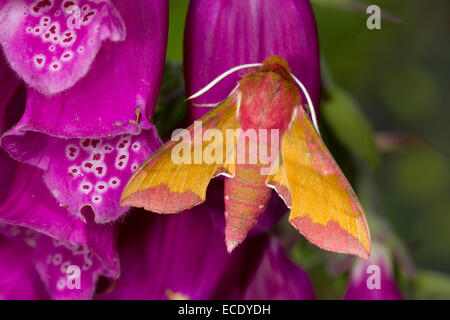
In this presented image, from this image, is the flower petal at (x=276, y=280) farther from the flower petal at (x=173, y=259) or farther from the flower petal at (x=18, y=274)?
the flower petal at (x=18, y=274)

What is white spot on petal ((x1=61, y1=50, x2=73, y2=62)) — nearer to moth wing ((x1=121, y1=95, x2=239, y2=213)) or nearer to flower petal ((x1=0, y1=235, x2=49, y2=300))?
moth wing ((x1=121, y1=95, x2=239, y2=213))

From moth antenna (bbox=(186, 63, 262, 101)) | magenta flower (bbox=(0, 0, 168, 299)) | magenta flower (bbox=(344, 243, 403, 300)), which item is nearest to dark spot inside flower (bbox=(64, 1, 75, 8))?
magenta flower (bbox=(0, 0, 168, 299))

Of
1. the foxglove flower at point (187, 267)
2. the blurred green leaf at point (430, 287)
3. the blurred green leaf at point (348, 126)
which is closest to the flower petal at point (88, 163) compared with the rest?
the foxglove flower at point (187, 267)

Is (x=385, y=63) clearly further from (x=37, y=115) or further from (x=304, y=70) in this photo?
(x=37, y=115)

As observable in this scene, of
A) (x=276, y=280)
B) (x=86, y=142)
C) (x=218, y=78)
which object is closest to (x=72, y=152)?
(x=86, y=142)

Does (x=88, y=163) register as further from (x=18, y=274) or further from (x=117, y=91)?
(x=18, y=274)

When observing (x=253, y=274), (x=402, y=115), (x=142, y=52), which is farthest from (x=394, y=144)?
(x=402, y=115)
